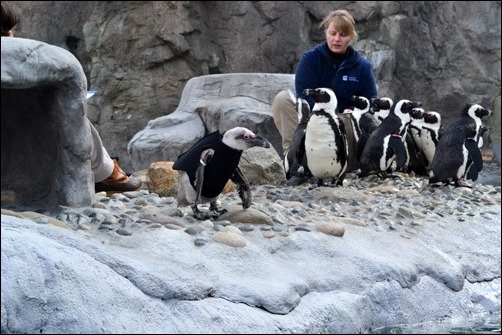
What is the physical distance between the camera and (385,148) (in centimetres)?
668

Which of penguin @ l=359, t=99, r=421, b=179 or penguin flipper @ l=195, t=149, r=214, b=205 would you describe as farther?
penguin @ l=359, t=99, r=421, b=179

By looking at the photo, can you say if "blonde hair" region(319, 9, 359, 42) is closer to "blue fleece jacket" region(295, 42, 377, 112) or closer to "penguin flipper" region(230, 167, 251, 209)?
"blue fleece jacket" region(295, 42, 377, 112)

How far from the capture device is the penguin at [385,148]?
670 centimetres

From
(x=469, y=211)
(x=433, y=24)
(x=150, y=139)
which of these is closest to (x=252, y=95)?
(x=150, y=139)

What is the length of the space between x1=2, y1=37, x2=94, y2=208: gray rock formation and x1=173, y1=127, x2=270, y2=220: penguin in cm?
46

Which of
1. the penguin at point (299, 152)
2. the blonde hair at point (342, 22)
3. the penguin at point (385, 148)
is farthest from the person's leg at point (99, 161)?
the penguin at point (385, 148)

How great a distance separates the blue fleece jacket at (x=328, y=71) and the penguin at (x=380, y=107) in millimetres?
345

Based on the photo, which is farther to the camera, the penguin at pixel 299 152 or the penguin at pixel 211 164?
the penguin at pixel 299 152

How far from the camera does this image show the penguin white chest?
5.82 m

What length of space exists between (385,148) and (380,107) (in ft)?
2.52

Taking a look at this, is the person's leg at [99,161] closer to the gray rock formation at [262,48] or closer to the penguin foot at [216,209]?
the penguin foot at [216,209]

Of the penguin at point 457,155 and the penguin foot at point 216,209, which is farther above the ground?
the penguin foot at point 216,209

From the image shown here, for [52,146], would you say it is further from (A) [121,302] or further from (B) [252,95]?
(B) [252,95]

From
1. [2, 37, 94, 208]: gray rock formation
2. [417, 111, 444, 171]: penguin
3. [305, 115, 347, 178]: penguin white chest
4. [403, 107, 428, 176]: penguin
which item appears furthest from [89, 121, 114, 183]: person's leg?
[417, 111, 444, 171]: penguin
